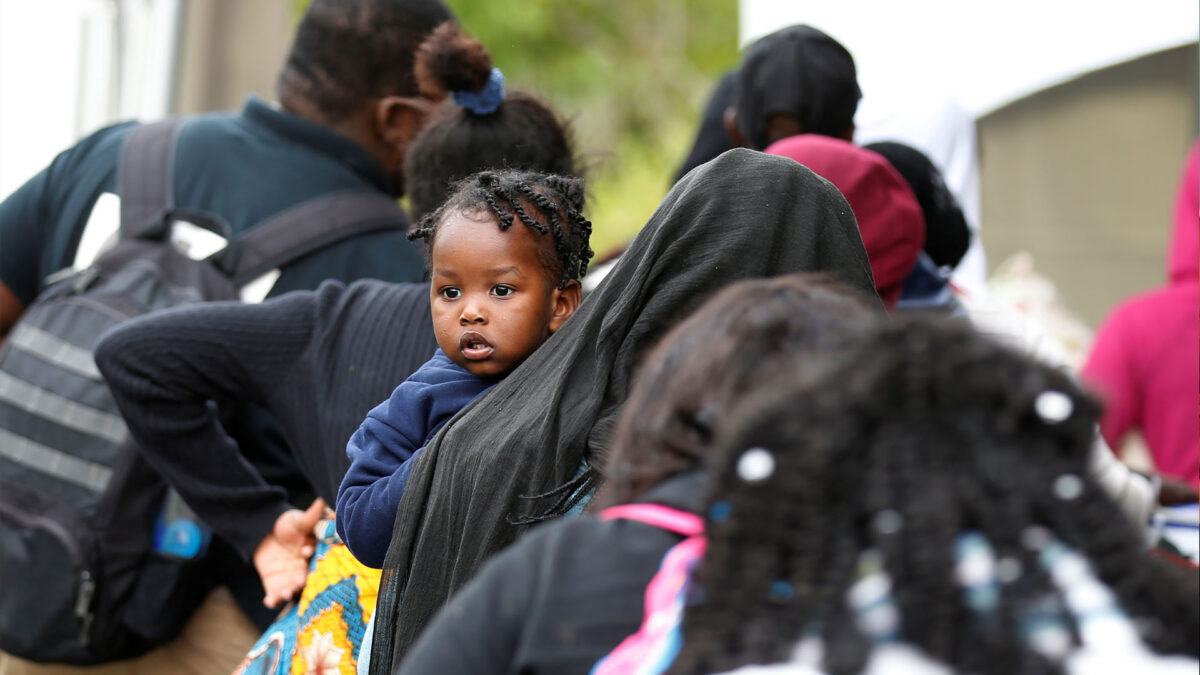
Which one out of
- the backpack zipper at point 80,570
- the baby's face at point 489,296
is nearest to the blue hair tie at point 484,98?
the baby's face at point 489,296

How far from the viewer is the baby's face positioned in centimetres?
223

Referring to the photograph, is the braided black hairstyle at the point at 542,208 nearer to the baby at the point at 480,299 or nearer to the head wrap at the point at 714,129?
the baby at the point at 480,299

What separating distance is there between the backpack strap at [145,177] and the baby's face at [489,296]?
118cm

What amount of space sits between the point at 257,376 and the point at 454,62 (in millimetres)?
777

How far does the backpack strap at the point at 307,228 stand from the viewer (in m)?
3.12

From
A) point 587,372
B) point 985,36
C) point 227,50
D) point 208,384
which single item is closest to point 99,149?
point 208,384

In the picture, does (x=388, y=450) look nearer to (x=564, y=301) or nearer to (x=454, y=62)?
(x=564, y=301)

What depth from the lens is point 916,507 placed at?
3.78ft

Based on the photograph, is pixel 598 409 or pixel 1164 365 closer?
pixel 598 409

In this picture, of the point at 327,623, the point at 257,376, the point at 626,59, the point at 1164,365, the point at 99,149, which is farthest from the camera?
the point at 626,59

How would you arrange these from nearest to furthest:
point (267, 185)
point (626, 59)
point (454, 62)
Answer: point (454, 62), point (267, 185), point (626, 59)

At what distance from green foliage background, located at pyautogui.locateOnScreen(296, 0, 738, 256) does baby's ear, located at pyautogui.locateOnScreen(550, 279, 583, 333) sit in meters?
14.0

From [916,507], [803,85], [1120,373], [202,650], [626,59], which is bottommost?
[626,59]

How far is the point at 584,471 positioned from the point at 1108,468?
36.6 inches
